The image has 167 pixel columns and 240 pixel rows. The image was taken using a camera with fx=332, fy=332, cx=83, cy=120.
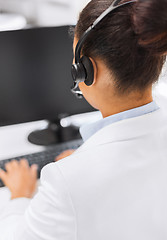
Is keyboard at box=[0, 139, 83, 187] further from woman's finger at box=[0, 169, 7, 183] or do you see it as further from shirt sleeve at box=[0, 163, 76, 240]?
shirt sleeve at box=[0, 163, 76, 240]

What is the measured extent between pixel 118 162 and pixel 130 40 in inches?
9.8

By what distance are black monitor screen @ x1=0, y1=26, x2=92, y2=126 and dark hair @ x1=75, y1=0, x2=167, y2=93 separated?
50cm

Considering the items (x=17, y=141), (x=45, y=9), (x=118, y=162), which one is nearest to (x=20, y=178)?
(x=17, y=141)

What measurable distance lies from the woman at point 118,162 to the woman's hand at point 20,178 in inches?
9.4

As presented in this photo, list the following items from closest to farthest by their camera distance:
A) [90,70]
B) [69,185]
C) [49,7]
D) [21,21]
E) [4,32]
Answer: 1. [69,185]
2. [90,70]
3. [4,32]
4. [21,21]
5. [49,7]

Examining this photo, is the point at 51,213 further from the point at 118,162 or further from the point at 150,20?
the point at 150,20

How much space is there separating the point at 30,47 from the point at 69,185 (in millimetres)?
750

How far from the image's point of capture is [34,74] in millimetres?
1299

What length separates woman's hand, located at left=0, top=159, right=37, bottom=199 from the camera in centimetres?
100

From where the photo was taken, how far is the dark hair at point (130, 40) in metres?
0.63

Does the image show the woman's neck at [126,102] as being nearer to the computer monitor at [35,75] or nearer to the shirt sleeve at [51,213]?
the shirt sleeve at [51,213]

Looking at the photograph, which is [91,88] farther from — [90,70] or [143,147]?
[143,147]

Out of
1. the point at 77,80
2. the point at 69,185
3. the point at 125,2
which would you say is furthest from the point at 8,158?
the point at 125,2

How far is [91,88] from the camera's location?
2.63 feet
